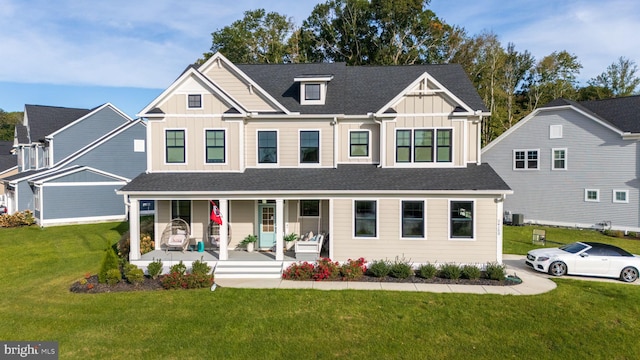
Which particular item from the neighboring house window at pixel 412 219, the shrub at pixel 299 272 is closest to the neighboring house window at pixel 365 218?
the neighboring house window at pixel 412 219

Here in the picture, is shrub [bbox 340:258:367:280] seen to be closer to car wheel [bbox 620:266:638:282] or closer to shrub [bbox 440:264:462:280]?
shrub [bbox 440:264:462:280]

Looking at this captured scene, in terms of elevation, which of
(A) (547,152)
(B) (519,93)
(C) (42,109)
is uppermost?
(B) (519,93)

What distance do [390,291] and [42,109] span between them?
3601 centimetres

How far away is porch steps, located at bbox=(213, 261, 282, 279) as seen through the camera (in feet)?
46.7

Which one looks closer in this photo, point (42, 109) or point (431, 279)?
point (431, 279)

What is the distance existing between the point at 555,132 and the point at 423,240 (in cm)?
1720

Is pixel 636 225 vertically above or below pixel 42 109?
below

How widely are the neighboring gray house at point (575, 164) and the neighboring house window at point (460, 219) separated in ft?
49.8

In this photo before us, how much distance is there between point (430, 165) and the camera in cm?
1638

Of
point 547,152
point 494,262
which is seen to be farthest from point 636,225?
point 494,262

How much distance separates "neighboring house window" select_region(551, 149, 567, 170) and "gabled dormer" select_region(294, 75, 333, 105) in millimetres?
17948

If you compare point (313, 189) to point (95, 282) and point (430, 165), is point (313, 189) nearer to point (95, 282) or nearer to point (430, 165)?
point (430, 165)

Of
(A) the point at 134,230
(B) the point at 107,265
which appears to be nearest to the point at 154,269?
(B) the point at 107,265

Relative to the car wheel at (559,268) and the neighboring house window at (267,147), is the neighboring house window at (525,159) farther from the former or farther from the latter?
the neighboring house window at (267,147)
